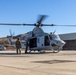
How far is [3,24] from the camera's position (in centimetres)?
2531

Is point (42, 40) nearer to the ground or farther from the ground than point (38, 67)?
farther from the ground

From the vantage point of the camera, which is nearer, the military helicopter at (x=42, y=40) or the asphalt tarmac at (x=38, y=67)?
the asphalt tarmac at (x=38, y=67)

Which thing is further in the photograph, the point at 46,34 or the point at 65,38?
the point at 65,38

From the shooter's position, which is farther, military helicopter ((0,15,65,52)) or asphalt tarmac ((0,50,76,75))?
military helicopter ((0,15,65,52))

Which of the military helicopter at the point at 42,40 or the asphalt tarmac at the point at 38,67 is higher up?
the military helicopter at the point at 42,40

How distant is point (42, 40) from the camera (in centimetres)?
3114

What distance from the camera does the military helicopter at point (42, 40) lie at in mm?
29970

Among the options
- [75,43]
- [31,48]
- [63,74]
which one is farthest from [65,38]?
[63,74]

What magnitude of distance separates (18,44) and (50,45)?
3.81 m

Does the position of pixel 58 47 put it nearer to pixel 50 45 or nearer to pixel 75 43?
pixel 50 45

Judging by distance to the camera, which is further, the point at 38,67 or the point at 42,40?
the point at 42,40

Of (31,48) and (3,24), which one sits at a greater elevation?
(3,24)

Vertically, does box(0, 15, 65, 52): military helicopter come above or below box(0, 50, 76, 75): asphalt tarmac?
above

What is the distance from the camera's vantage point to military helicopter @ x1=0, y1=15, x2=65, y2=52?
30.0m
